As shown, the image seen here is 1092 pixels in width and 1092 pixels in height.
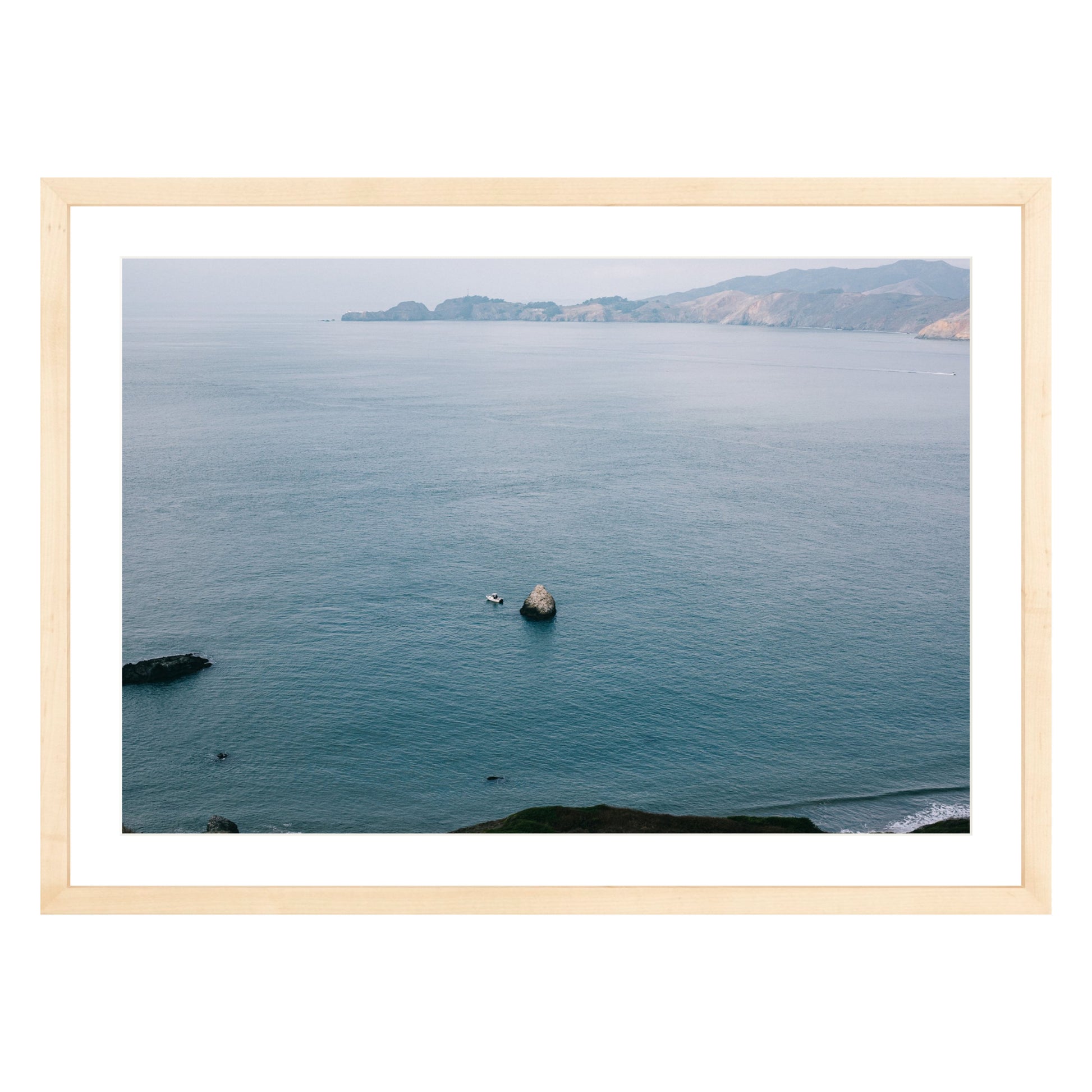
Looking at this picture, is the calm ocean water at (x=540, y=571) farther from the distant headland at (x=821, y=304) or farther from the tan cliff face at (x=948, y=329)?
the tan cliff face at (x=948, y=329)

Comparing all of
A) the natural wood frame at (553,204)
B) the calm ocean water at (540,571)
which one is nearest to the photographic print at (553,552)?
the calm ocean water at (540,571)

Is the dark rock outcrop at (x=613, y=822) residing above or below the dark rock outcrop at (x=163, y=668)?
below

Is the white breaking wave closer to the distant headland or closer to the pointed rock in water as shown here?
the distant headland

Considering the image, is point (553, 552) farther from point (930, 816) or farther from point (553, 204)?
point (553, 204)

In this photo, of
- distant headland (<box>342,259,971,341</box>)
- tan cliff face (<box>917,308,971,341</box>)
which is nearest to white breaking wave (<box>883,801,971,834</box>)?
distant headland (<box>342,259,971,341</box>)

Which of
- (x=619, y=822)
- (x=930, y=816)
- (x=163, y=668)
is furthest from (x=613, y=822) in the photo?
(x=163, y=668)
